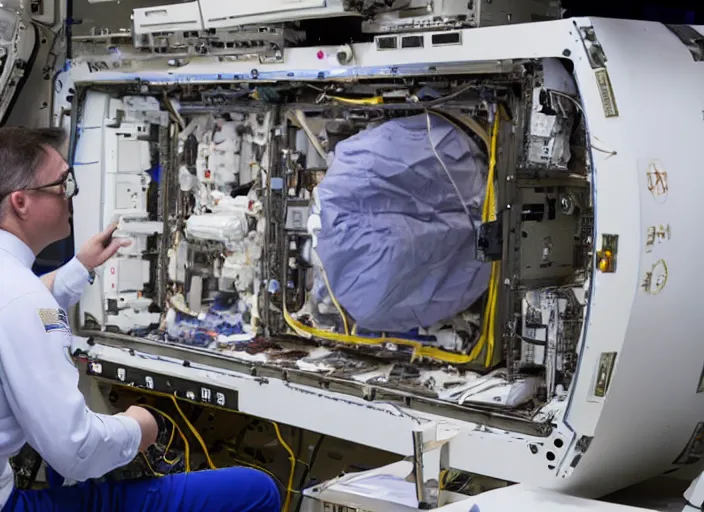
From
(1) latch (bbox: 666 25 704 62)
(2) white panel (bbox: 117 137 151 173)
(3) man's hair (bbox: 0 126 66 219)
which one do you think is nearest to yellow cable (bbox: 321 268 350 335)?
(2) white panel (bbox: 117 137 151 173)

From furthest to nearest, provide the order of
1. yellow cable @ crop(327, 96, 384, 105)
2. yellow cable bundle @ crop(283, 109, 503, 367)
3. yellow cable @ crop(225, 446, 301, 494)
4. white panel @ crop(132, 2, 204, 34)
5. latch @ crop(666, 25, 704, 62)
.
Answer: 1. yellow cable @ crop(225, 446, 301, 494)
2. white panel @ crop(132, 2, 204, 34)
3. yellow cable @ crop(327, 96, 384, 105)
4. yellow cable bundle @ crop(283, 109, 503, 367)
5. latch @ crop(666, 25, 704, 62)

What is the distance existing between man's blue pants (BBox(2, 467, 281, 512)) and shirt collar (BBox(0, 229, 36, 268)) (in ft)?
2.53

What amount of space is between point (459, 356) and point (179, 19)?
6.81 ft

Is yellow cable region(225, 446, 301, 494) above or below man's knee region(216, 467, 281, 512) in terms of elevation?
below

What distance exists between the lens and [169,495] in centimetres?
339

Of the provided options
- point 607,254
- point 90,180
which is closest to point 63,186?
point 607,254

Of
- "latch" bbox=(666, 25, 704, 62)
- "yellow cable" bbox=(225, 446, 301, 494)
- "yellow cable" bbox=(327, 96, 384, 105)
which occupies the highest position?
"latch" bbox=(666, 25, 704, 62)

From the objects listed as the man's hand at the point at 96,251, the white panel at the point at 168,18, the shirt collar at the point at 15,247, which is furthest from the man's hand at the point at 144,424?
the white panel at the point at 168,18

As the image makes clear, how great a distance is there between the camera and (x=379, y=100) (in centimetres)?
438

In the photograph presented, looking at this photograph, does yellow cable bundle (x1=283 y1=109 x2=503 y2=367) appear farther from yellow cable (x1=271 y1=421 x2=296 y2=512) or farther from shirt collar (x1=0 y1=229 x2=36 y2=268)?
shirt collar (x1=0 y1=229 x2=36 y2=268)

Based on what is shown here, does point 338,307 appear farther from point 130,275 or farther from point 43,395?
point 43,395

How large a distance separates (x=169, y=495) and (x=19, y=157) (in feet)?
4.17

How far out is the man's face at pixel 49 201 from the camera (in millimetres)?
3201

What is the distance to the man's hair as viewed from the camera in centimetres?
317
